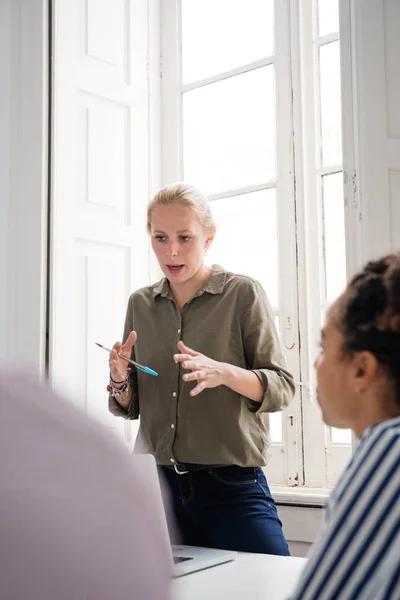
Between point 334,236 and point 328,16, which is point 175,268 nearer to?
point 334,236

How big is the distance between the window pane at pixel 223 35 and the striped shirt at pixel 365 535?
2.61 metres

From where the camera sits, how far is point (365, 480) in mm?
676

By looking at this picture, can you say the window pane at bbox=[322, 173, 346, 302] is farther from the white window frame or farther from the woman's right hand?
the woman's right hand

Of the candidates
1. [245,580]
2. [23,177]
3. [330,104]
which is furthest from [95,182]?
[245,580]

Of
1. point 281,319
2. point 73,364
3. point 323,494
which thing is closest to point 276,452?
point 323,494

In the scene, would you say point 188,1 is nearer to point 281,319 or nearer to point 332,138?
point 332,138

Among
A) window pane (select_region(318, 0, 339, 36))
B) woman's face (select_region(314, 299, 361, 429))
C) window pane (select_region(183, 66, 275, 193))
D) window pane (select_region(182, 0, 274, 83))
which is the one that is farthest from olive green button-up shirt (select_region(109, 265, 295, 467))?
window pane (select_region(182, 0, 274, 83))

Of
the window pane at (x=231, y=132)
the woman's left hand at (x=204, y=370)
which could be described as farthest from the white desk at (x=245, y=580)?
the window pane at (x=231, y=132)

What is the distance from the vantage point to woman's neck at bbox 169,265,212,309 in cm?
199

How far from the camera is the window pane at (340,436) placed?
2.68 meters

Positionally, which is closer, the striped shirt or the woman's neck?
the striped shirt

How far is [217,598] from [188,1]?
284cm

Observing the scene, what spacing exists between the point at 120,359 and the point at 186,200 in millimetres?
455

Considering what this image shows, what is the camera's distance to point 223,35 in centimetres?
317
